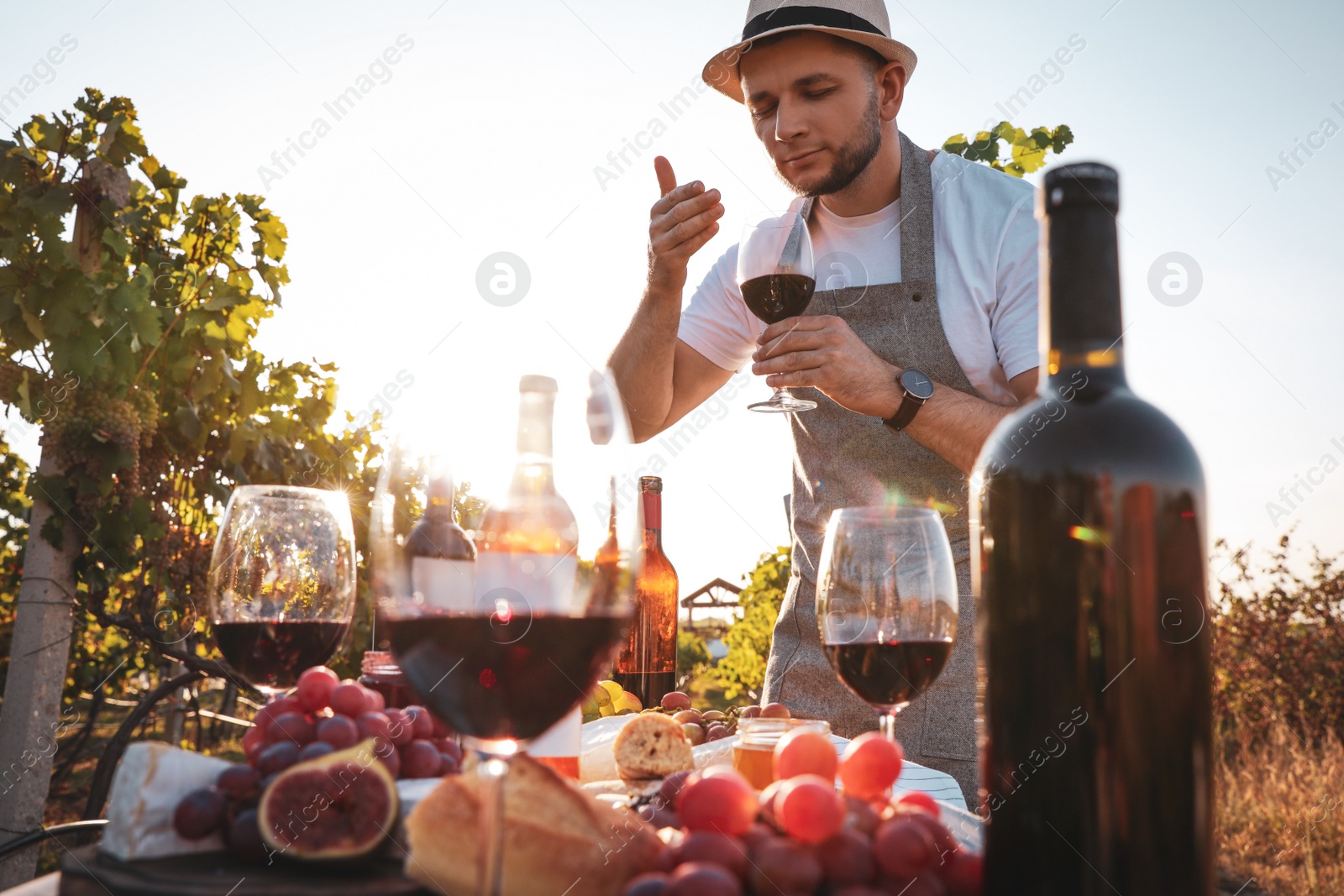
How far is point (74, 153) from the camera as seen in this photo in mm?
3562

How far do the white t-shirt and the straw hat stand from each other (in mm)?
384

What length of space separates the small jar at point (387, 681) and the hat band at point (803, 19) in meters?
1.87

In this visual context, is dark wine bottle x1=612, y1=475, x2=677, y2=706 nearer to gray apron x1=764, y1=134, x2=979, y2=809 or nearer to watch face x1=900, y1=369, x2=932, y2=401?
gray apron x1=764, y1=134, x2=979, y2=809

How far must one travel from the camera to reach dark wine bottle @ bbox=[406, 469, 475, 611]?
0.70 metres

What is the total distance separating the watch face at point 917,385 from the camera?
2.26 m

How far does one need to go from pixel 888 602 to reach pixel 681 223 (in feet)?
4.59

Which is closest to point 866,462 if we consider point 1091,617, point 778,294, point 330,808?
point 778,294

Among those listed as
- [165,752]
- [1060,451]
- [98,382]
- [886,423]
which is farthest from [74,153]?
[1060,451]

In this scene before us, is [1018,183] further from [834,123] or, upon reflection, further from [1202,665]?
[1202,665]

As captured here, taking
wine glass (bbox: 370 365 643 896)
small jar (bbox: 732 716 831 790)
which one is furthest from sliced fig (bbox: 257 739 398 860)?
small jar (bbox: 732 716 831 790)

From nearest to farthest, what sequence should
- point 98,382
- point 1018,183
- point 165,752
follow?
point 165,752, point 1018,183, point 98,382

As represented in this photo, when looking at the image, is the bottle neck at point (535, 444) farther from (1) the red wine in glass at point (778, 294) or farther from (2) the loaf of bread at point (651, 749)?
(1) the red wine in glass at point (778, 294)

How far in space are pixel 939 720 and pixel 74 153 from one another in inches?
145

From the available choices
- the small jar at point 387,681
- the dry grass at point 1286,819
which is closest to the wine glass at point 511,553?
the small jar at point 387,681
